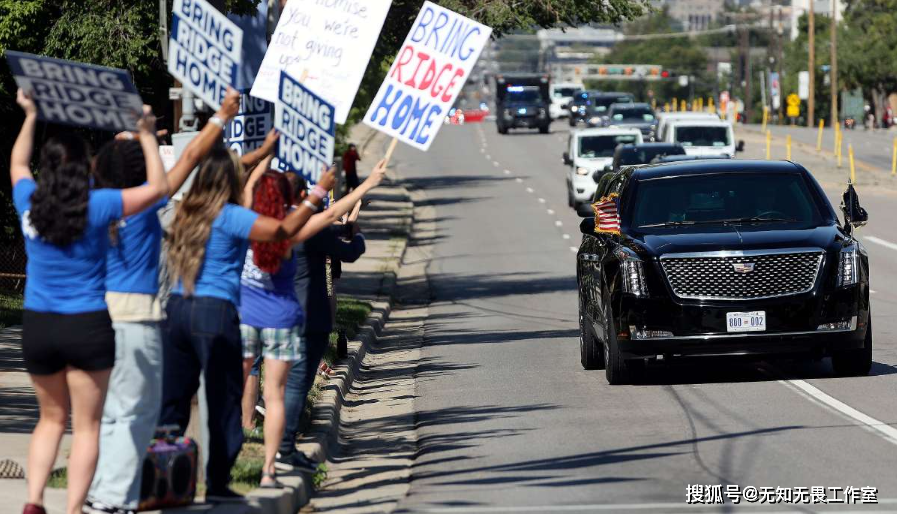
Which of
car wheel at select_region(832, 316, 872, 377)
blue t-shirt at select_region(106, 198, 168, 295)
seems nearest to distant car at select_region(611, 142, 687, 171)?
car wheel at select_region(832, 316, 872, 377)

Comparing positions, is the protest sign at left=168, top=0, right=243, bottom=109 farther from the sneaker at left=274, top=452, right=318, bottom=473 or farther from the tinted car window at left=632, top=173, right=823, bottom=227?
the tinted car window at left=632, top=173, right=823, bottom=227

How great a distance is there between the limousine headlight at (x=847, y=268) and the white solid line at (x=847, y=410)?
879mm

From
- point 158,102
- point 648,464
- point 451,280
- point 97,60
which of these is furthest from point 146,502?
point 451,280

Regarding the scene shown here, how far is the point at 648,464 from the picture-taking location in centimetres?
1003

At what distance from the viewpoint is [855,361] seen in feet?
44.9

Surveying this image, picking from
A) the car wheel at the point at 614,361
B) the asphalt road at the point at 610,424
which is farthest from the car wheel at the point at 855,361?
the car wheel at the point at 614,361

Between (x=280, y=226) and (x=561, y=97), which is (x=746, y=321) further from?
(x=561, y=97)

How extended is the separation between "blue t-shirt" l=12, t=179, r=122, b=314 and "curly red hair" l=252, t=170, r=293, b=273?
1.69 metres

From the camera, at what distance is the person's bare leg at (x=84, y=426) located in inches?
287

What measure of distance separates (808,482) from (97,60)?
1452 cm

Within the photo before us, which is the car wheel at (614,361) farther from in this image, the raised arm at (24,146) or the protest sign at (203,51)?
the raised arm at (24,146)

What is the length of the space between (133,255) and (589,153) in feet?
114

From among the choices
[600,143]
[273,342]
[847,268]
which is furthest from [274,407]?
[600,143]

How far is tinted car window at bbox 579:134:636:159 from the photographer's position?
41906mm
